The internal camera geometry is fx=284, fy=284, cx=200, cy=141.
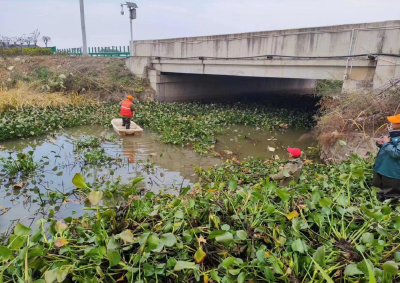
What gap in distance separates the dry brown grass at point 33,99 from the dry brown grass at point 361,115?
11.5m

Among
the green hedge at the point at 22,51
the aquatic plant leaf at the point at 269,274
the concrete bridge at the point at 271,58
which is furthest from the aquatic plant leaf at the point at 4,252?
the green hedge at the point at 22,51

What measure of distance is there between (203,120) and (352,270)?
10330 mm

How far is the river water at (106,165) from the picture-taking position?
17.7ft

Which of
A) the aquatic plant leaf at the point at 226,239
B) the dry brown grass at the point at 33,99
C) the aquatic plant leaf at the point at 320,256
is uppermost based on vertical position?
the aquatic plant leaf at the point at 320,256

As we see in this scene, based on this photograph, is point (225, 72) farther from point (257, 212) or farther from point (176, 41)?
point (257, 212)

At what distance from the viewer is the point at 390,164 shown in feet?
13.9

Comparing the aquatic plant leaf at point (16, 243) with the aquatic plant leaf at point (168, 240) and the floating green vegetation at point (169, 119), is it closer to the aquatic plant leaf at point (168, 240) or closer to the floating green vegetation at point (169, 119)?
the aquatic plant leaf at point (168, 240)

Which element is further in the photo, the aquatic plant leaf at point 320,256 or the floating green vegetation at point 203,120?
the floating green vegetation at point 203,120

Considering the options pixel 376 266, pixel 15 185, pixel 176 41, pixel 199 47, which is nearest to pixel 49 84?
pixel 176 41

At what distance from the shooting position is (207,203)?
3.39 m

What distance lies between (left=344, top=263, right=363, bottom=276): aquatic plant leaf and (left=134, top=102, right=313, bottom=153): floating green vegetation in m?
6.80

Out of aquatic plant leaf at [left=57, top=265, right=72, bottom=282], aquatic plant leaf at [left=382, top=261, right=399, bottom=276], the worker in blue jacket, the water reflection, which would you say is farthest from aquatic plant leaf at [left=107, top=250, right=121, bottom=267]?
the worker in blue jacket

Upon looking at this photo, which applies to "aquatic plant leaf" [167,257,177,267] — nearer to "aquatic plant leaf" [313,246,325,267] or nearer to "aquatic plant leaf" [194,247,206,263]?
"aquatic plant leaf" [194,247,206,263]

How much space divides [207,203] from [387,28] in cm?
886
